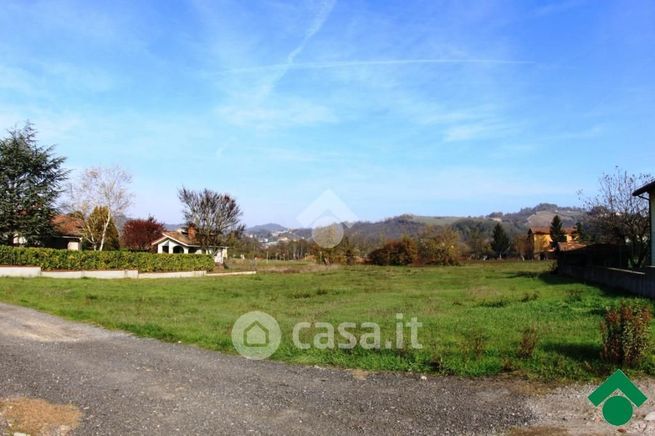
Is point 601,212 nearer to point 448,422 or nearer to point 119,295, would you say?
point 119,295

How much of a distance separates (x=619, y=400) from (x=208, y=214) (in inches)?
2051

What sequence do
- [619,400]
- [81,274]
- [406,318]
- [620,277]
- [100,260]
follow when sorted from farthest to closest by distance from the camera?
1. [100,260]
2. [81,274]
3. [620,277]
4. [406,318]
5. [619,400]

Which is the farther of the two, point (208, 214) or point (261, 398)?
point (208, 214)

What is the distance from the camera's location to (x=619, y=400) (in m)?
5.32

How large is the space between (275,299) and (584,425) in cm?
1494

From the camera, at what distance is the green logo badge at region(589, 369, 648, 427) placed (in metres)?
A: 4.79

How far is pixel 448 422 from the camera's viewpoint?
498cm

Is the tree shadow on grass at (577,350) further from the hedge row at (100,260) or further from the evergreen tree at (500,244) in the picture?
the evergreen tree at (500,244)

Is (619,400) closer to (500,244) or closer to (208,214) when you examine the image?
(208,214)

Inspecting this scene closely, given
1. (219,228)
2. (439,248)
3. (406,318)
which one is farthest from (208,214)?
(406,318)

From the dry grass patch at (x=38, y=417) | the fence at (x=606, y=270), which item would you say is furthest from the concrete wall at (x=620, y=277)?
the dry grass patch at (x=38, y=417)

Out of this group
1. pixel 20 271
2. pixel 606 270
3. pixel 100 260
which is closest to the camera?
pixel 606 270

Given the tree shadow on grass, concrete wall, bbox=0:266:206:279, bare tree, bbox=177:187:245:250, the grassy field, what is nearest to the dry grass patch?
the grassy field

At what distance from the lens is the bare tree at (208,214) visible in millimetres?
54656
